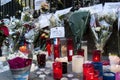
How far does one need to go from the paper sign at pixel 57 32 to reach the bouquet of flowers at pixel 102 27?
0.94 feet

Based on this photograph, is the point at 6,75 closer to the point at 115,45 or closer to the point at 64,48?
the point at 64,48

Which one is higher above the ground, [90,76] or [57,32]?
[57,32]

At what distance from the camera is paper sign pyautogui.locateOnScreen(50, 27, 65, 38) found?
9.72 ft

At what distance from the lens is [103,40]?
2.84m

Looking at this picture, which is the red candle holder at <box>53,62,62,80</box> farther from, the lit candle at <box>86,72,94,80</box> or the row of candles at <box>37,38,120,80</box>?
the lit candle at <box>86,72,94,80</box>

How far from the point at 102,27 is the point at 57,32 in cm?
45

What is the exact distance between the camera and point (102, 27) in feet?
9.20

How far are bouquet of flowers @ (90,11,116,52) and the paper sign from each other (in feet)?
0.94

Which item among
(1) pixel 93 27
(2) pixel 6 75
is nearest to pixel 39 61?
(2) pixel 6 75

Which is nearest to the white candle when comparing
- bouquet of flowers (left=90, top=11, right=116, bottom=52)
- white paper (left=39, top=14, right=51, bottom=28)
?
bouquet of flowers (left=90, top=11, right=116, bottom=52)

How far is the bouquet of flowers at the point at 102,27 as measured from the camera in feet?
9.22

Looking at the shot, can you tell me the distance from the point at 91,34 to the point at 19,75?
1155mm

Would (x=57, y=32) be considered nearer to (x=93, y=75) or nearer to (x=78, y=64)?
(x=78, y=64)

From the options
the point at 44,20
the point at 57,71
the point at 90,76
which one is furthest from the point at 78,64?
the point at 44,20
